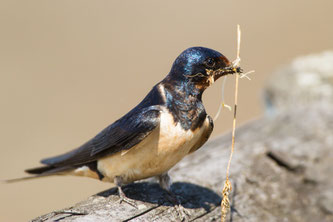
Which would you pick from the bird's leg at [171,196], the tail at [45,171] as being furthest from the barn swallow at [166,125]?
the tail at [45,171]

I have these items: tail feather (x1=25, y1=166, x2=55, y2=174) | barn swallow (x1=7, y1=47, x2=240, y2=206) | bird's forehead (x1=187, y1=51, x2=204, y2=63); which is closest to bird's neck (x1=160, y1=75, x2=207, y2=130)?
barn swallow (x1=7, y1=47, x2=240, y2=206)

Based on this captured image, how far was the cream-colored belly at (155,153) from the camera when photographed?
9.77ft

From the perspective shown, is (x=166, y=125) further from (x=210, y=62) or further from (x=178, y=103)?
(x=210, y=62)

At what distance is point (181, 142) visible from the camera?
9.86 feet

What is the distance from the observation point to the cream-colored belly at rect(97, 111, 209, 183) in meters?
2.98

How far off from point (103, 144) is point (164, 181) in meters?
0.45

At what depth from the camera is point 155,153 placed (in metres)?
3.02

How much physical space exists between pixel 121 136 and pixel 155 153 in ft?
0.71

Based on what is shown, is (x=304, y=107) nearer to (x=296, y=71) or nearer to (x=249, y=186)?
(x=296, y=71)

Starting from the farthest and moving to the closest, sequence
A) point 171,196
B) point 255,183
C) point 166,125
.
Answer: point 255,183, point 171,196, point 166,125

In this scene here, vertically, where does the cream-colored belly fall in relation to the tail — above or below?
above

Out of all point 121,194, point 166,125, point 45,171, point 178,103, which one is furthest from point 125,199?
point 45,171

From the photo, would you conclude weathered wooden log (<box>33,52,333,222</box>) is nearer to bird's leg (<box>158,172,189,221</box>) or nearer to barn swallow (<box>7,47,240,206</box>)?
bird's leg (<box>158,172,189,221</box>)

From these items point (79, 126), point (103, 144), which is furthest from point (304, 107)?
point (79, 126)
